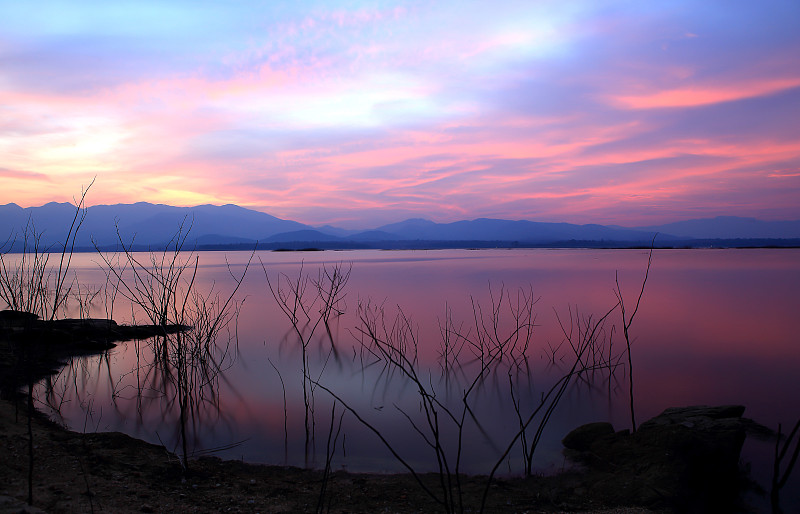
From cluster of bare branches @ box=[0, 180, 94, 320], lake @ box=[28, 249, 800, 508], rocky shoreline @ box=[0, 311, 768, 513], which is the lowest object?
lake @ box=[28, 249, 800, 508]

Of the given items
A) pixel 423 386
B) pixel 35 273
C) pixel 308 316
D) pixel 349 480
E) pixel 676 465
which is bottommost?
pixel 423 386

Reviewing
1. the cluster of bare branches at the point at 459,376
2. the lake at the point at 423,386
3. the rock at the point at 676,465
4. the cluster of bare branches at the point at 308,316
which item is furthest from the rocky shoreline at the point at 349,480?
the cluster of bare branches at the point at 308,316

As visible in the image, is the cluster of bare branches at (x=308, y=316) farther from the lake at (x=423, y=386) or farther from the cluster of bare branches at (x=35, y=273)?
the cluster of bare branches at (x=35, y=273)

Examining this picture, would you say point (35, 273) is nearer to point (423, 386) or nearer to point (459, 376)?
point (423, 386)

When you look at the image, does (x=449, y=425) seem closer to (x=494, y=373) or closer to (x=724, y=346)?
(x=494, y=373)

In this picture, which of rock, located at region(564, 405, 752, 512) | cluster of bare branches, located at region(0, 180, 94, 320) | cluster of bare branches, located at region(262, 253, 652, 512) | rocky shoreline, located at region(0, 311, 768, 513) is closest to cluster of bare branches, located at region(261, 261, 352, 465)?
cluster of bare branches, located at region(262, 253, 652, 512)

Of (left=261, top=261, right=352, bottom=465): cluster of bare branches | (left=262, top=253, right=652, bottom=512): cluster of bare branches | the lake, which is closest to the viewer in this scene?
(left=262, top=253, right=652, bottom=512): cluster of bare branches

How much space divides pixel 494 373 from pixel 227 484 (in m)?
6.48

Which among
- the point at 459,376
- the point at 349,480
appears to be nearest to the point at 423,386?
the point at 459,376

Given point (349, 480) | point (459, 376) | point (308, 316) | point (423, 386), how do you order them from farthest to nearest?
1. point (308, 316)
2. point (459, 376)
3. point (423, 386)
4. point (349, 480)

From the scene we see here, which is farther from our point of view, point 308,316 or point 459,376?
point 308,316

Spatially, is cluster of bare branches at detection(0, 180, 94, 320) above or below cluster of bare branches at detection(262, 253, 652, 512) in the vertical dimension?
above

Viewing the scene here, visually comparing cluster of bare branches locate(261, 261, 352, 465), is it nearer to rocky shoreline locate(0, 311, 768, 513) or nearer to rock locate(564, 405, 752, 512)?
rocky shoreline locate(0, 311, 768, 513)

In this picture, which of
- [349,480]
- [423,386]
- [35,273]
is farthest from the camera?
[423,386]
